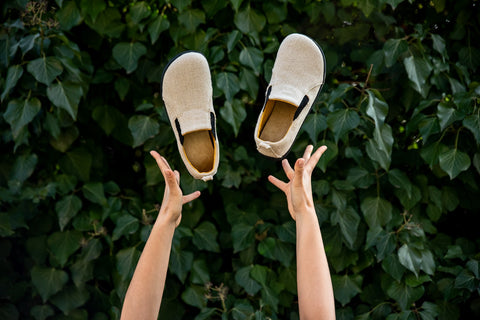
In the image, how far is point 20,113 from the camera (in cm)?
165

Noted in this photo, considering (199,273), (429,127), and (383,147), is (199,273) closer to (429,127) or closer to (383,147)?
(383,147)

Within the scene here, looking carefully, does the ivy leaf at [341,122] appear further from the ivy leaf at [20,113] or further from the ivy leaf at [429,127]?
the ivy leaf at [20,113]

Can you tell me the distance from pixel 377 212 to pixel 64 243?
1032mm

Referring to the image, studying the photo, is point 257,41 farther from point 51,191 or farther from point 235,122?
point 51,191

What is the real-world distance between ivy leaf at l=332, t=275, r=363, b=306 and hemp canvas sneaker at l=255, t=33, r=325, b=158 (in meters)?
0.70

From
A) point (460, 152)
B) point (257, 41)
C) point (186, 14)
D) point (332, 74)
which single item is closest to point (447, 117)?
point (460, 152)

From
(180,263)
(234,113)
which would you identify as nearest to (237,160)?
(234,113)

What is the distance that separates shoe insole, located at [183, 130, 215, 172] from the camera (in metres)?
1.26

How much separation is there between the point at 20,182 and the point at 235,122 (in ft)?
2.36

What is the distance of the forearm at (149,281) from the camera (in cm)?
93

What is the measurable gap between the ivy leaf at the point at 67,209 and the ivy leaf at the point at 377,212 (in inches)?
36.4

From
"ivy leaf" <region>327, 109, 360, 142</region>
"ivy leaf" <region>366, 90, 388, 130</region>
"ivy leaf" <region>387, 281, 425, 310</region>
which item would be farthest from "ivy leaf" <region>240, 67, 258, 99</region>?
"ivy leaf" <region>387, 281, 425, 310</region>

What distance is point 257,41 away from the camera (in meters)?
1.71

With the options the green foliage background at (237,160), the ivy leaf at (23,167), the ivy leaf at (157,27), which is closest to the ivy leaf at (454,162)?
the green foliage background at (237,160)
